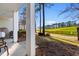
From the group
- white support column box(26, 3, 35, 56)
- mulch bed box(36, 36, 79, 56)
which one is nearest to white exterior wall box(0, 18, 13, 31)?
mulch bed box(36, 36, 79, 56)

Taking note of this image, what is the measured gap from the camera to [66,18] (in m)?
4.73

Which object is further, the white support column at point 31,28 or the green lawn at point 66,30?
the green lawn at point 66,30

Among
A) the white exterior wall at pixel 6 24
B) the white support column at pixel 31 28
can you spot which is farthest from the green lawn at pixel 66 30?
the white exterior wall at pixel 6 24

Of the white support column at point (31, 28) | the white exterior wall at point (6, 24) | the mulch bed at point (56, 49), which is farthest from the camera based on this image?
the white exterior wall at point (6, 24)

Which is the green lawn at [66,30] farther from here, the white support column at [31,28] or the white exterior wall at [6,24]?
the white exterior wall at [6,24]

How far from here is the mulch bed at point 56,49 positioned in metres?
4.59

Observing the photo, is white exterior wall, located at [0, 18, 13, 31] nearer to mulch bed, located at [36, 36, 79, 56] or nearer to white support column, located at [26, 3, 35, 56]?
mulch bed, located at [36, 36, 79, 56]

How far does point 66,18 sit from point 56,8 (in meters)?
0.40

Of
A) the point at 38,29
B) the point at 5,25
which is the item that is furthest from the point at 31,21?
the point at 5,25

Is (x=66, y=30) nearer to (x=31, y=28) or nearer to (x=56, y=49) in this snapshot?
(x=56, y=49)

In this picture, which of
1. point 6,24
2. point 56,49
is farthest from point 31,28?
point 6,24

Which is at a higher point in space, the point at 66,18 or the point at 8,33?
the point at 66,18

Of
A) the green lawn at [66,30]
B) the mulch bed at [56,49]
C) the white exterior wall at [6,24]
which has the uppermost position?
the white exterior wall at [6,24]

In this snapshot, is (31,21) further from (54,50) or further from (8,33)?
(8,33)
